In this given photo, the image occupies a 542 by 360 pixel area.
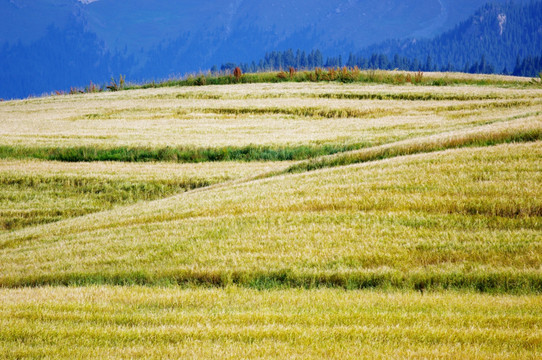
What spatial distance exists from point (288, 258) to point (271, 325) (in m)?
3.34

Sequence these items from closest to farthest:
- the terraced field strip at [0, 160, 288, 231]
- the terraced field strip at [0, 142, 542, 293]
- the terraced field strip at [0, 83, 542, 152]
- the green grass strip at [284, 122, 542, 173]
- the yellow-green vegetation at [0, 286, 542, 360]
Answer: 1. the yellow-green vegetation at [0, 286, 542, 360]
2. the terraced field strip at [0, 142, 542, 293]
3. the green grass strip at [284, 122, 542, 173]
4. the terraced field strip at [0, 160, 288, 231]
5. the terraced field strip at [0, 83, 542, 152]

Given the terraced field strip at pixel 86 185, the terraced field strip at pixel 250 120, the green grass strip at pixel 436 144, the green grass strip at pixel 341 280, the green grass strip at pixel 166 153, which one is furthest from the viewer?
the terraced field strip at pixel 250 120

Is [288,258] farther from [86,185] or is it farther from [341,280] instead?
[86,185]

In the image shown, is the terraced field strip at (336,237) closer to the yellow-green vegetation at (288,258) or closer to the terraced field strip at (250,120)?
the yellow-green vegetation at (288,258)

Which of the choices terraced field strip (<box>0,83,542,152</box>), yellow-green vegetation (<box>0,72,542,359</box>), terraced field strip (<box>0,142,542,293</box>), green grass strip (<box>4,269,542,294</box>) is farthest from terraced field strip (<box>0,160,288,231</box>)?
green grass strip (<box>4,269,542,294</box>)

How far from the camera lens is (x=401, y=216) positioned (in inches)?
492

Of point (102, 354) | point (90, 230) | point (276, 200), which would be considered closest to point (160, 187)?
point (90, 230)

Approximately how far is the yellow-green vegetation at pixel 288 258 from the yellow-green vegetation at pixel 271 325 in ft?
0.10

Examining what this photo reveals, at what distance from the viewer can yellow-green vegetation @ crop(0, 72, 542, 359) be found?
7230mm

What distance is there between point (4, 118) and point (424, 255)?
1780 inches

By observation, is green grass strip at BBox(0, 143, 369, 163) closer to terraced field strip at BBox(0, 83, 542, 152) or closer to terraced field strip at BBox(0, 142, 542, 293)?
terraced field strip at BBox(0, 83, 542, 152)

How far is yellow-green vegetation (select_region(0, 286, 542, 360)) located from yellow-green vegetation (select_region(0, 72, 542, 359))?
0.03 m

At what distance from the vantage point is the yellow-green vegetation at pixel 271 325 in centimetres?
679

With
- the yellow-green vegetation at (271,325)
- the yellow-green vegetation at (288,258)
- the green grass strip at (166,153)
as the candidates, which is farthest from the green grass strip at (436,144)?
the yellow-green vegetation at (271,325)
